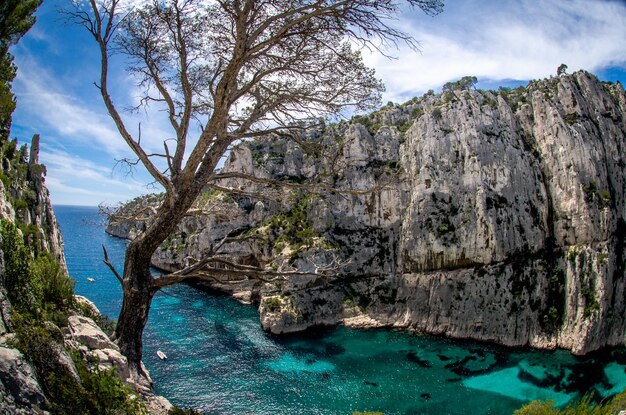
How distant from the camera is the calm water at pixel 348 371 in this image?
2155 cm

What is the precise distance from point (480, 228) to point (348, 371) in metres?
18.3

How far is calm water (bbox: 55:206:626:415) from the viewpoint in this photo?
70.7 ft

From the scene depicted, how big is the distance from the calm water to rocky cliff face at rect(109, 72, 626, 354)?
2.42 meters

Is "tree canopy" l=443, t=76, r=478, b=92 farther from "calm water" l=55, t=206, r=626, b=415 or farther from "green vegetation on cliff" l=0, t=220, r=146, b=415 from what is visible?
"green vegetation on cliff" l=0, t=220, r=146, b=415

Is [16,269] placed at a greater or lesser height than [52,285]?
greater

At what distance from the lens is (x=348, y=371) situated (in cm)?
2569

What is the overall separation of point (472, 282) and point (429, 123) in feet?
57.0

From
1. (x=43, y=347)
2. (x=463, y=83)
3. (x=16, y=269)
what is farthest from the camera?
(x=463, y=83)

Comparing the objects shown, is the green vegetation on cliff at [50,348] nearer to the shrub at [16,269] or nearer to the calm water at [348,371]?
the shrub at [16,269]

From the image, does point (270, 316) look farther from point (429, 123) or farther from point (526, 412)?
point (429, 123)

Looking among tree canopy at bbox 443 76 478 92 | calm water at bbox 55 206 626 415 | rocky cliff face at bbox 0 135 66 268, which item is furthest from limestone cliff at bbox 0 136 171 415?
tree canopy at bbox 443 76 478 92

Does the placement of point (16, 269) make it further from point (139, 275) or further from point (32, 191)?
point (32, 191)

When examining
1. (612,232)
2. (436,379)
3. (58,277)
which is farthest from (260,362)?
(612,232)

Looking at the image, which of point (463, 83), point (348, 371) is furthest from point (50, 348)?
point (463, 83)
